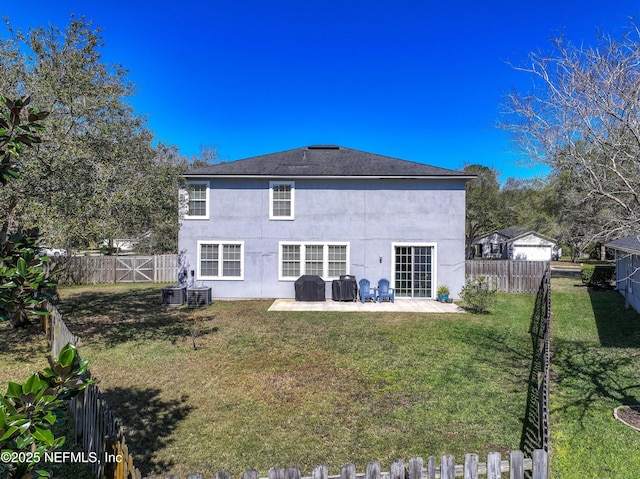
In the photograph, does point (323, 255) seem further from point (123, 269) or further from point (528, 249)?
point (528, 249)

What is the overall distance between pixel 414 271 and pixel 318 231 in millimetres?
4638

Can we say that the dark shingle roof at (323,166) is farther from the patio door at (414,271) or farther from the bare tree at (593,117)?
the bare tree at (593,117)

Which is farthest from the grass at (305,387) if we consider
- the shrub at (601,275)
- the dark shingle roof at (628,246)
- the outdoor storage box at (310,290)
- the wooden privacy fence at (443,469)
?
the shrub at (601,275)

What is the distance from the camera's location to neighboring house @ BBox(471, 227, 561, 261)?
126 ft

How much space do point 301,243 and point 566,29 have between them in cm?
1128

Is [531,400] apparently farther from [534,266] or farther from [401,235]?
[534,266]

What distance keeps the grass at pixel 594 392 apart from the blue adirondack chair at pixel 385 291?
19.5 feet

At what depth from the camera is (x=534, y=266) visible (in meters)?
18.0

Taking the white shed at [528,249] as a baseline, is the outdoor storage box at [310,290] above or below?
below

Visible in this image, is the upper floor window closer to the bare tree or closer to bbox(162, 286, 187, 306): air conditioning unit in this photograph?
bbox(162, 286, 187, 306): air conditioning unit

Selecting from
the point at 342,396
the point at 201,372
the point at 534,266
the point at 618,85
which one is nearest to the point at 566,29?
the point at 618,85

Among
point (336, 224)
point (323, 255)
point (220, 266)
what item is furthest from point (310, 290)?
point (220, 266)

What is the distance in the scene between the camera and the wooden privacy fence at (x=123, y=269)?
2150 centimetres

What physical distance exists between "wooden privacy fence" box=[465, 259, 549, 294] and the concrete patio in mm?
4793
